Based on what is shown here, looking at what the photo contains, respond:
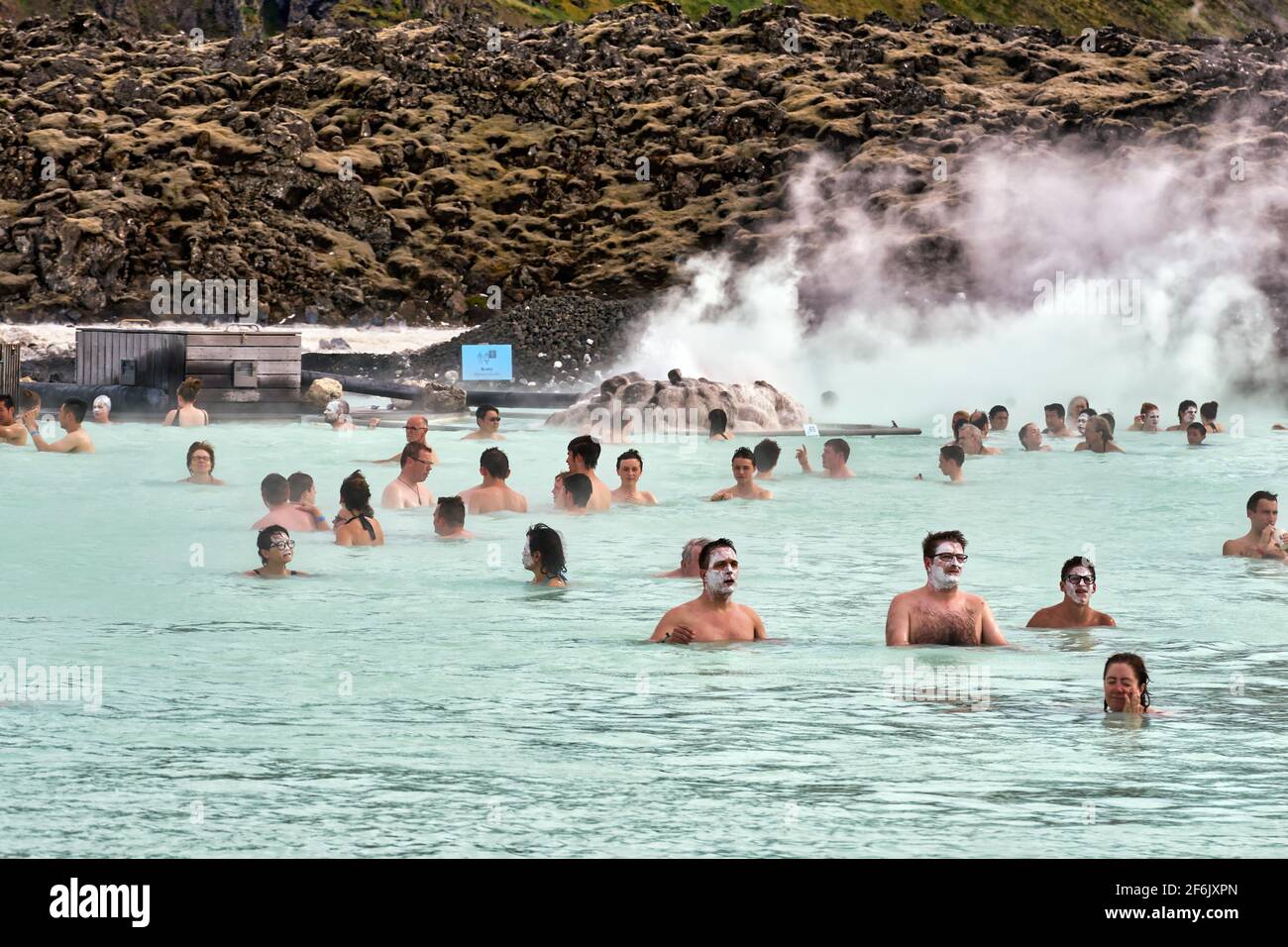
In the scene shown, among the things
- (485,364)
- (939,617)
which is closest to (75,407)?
(939,617)

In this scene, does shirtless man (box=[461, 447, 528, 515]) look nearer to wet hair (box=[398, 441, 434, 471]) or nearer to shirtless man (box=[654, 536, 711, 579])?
wet hair (box=[398, 441, 434, 471])

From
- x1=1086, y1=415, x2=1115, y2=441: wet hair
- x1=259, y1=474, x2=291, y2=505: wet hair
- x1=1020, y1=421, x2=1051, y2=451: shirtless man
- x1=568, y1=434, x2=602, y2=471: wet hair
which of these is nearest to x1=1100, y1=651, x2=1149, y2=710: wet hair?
x1=568, y1=434, x2=602, y2=471: wet hair

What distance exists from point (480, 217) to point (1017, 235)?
18.5 metres

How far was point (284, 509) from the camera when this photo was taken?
1448 cm

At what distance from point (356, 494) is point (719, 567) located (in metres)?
5.14

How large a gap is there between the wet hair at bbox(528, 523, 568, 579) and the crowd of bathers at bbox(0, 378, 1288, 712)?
1cm

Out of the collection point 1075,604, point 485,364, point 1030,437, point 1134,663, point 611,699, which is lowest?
point 611,699

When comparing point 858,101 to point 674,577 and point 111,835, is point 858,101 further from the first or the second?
point 111,835

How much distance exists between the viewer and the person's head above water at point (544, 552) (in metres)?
12.3

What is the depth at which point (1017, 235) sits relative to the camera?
48.4 m

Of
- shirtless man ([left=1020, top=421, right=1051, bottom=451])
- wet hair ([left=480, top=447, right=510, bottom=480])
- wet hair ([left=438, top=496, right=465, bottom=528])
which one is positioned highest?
shirtless man ([left=1020, top=421, right=1051, bottom=451])

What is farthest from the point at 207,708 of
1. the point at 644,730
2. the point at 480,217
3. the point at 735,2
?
the point at 735,2

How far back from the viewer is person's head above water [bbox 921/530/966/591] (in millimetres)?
9664

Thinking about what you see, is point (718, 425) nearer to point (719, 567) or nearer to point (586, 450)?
point (586, 450)
